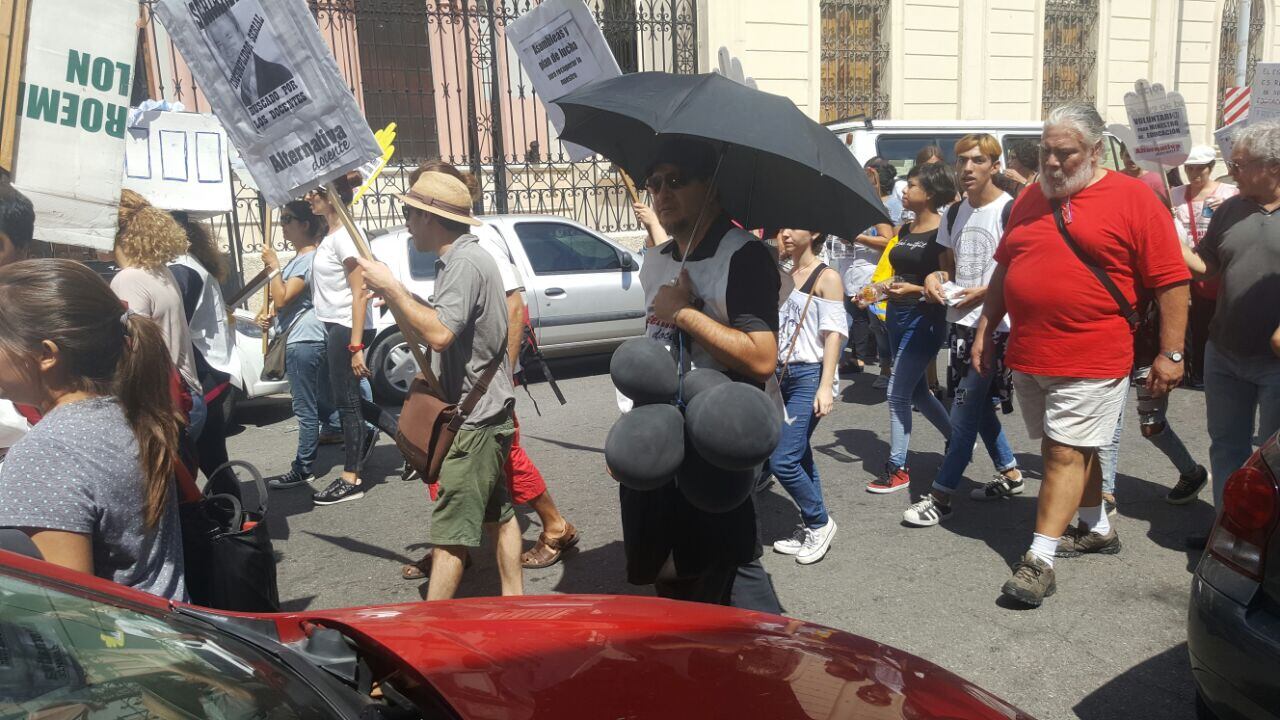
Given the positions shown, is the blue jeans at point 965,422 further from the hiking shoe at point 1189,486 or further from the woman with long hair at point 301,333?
the woman with long hair at point 301,333

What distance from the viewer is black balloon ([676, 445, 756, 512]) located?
280cm

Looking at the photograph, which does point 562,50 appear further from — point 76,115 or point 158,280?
point 76,115

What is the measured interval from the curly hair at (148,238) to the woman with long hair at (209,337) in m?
0.23

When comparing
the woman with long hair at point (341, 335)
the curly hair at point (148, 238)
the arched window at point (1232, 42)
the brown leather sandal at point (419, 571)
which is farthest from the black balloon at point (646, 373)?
the arched window at point (1232, 42)

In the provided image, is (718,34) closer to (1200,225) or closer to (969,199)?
(1200,225)

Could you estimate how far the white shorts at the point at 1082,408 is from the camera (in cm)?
396

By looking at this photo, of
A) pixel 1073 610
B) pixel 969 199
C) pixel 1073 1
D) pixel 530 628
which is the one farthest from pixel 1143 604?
pixel 1073 1

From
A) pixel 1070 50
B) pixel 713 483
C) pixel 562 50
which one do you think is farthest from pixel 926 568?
pixel 1070 50

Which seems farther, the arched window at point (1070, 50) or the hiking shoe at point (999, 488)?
the arched window at point (1070, 50)

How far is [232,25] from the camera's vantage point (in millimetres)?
3227

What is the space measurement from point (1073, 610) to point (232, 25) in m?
3.84

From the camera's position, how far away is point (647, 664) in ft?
6.23

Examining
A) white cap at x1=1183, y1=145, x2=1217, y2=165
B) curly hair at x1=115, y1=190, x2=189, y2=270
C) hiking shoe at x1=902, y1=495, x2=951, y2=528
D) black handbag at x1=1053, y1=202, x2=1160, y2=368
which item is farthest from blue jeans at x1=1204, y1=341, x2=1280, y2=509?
curly hair at x1=115, y1=190, x2=189, y2=270

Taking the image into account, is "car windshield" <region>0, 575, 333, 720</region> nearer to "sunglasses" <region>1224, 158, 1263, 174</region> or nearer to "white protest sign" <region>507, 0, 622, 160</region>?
"white protest sign" <region>507, 0, 622, 160</region>
